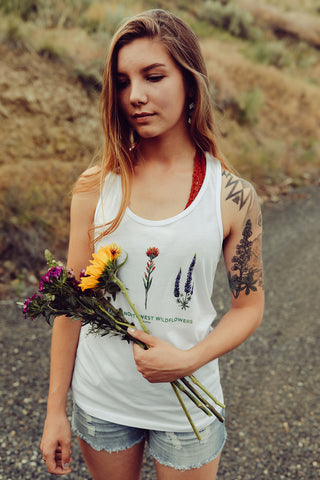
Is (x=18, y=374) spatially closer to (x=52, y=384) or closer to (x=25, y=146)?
(x=52, y=384)

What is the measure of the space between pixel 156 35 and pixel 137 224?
0.58 meters

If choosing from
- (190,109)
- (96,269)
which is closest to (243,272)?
(96,269)

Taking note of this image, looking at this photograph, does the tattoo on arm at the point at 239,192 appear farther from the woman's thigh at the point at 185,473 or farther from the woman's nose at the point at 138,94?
the woman's thigh at the point at 185,473

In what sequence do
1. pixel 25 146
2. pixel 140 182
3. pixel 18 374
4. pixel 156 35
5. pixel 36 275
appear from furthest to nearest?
pixel 25 146 < pixel 36 275 < pixel 18 374 < pixel 140 182 < pixel 156 35

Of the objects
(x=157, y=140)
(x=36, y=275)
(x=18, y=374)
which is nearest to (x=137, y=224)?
(x=157, y=140)

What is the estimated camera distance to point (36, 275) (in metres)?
4.83

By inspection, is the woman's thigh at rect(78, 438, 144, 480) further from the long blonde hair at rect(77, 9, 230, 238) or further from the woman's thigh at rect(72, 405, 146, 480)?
the long blonde hair at rect(77, 9, 230, 238)

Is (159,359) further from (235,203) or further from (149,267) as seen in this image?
(235,203)

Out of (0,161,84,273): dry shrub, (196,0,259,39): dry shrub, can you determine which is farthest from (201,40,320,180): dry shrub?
(0,161,84,273): dry shrub

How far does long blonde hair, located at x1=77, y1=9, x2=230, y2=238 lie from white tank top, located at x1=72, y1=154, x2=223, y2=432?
0.19 ft

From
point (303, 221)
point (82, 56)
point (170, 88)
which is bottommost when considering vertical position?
point (303, 221)

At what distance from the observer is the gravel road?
2922 mm

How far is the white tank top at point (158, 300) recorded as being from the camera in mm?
1273

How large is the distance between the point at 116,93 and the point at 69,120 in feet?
19.3
